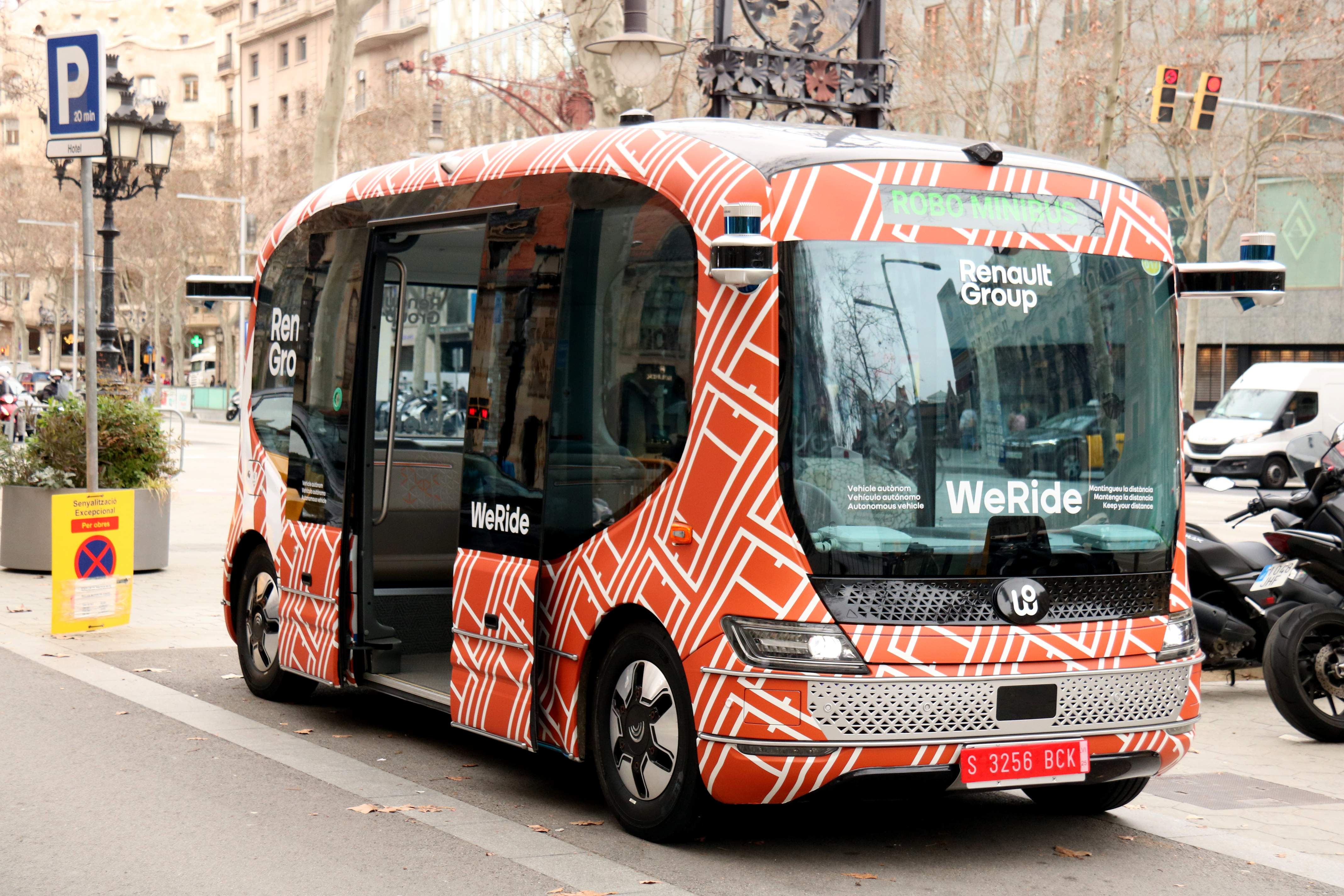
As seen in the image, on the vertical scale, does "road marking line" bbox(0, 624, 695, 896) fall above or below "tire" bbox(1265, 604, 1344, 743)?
below

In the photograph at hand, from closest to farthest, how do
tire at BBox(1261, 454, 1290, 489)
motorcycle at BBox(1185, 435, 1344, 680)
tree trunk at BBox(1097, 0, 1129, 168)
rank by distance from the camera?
motorcycle at BBox(1185, 435, 1344, 680) < tree trunk at BBox(1097, 0, 1129, 168) < tire at BBox(1261, 454, 1290, 489)

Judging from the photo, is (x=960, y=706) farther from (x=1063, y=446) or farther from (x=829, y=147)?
(x=829, y=147)

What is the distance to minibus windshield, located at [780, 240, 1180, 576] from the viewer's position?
559 centimetres

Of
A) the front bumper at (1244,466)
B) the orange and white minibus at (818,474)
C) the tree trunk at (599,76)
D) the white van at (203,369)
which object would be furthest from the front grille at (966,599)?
the white van at (203,369)

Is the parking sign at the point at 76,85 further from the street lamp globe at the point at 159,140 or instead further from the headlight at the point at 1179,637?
the street lamp globe at the point at 159,140

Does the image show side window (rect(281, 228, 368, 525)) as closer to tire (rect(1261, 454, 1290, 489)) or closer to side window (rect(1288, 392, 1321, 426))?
tire (rect(1261, 454, 1290, 489))

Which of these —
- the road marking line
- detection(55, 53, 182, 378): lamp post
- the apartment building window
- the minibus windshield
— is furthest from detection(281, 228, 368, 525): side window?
the apartment building window

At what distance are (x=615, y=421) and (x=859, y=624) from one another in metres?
1.24

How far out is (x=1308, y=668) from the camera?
320 inches

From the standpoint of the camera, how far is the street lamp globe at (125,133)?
1997 cm

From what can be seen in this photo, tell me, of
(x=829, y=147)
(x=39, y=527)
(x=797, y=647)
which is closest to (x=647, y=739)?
(x=797, y=647)

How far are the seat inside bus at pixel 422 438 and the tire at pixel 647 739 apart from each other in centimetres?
196

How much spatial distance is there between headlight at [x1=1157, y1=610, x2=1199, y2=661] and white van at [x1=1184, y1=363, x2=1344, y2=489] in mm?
26137

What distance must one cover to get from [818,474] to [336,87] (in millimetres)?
15940
